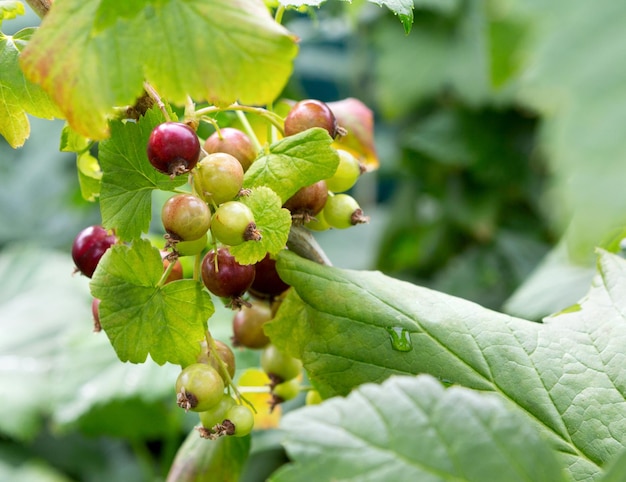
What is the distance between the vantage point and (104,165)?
449 millimetres

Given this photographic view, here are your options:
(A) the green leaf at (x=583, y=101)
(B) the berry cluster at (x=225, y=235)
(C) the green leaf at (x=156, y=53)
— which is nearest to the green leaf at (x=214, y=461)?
(B) the berry cluster at (x=225, y=235)

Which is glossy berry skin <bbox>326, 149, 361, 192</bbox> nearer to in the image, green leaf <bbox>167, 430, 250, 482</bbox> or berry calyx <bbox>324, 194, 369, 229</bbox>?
berry calyx <bbox>324, 194, 369, 229</bbox>

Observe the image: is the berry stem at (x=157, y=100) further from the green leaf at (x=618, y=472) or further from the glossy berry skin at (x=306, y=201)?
the green leaf at (x=618, y=472)

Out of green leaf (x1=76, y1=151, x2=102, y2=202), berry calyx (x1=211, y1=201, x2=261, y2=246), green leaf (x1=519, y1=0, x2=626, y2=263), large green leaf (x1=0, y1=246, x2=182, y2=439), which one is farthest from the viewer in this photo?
large green leaf (x1=0, y1=246, x2=182, y2=439)

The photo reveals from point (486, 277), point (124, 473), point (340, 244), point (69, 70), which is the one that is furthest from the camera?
point (340, 244)

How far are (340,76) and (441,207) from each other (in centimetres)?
74

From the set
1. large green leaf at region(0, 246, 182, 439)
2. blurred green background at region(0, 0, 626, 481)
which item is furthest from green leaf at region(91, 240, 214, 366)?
→ large green leaf at region(0, 246, 182, 439)

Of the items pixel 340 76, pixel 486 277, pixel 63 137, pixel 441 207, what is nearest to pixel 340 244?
pixel 441 207

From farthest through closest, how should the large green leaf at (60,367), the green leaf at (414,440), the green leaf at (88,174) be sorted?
the large green leaf at (60,367) → the green leaf at (88,174) → the green leaf at (414,440)

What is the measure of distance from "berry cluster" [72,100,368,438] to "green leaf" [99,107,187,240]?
0.02m

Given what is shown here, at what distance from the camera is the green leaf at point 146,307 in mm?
440

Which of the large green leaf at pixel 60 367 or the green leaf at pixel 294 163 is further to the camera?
the large green leaf at pixel 60 367

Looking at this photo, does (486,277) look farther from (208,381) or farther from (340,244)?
(208,381)

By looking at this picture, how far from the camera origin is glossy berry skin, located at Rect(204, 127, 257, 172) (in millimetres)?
472
